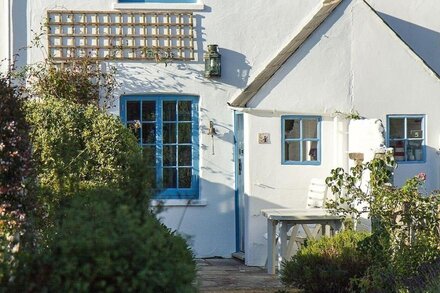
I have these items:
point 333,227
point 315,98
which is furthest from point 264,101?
point 333,227

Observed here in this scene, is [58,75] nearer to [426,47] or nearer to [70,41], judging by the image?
[70,41]

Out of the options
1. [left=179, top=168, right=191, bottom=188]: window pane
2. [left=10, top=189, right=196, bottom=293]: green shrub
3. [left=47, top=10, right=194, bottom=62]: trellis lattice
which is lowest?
[left=10, top=189, right=196, bottom=293]: green shrub

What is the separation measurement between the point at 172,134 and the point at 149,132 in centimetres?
36

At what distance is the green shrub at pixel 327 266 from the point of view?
11250 millimetres

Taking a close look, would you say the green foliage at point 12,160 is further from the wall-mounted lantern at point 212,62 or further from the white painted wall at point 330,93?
the wall-mounted lantern at point 212,62

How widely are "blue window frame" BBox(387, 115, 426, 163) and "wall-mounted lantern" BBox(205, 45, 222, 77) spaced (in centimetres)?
276

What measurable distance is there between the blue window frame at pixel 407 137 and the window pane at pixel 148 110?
3.63m

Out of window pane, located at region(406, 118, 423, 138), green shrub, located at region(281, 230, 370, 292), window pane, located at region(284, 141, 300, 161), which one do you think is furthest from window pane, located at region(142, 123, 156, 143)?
green shrub, located at region(281, 230, 370, 292)

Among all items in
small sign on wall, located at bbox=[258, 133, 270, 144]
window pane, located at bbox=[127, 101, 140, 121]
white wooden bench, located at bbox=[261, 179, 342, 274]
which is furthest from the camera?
window pane, located at bbox=[127, 101, 140, 121]

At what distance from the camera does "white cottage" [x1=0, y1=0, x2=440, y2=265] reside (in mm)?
14906

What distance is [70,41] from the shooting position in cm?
1550

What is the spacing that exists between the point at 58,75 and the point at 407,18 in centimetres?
569

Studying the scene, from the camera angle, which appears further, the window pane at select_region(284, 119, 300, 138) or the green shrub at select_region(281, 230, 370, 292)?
the window pane at select_region(284, 119, 300, 138)

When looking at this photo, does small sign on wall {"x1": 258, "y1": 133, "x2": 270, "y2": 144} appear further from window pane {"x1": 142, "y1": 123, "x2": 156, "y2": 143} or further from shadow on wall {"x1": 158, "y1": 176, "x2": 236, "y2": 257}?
window pane {"x1": 142, "y1": 123, "x2": 156, "y2": 143}
